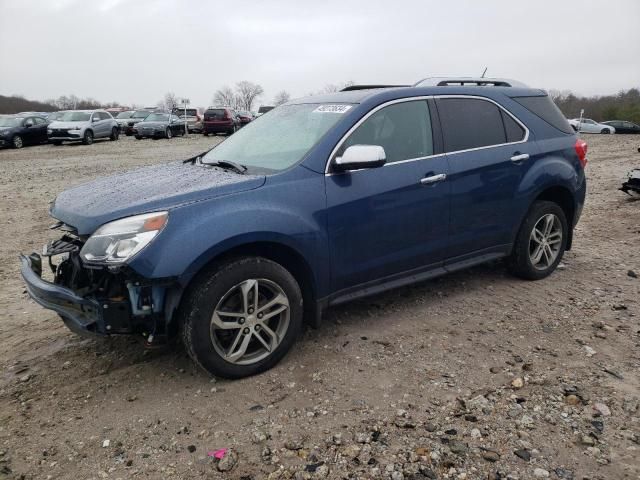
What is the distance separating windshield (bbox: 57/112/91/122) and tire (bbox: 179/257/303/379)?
2347 centimetres

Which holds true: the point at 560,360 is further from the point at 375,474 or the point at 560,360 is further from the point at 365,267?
the point at 375,474

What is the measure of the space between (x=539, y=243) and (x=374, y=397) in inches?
103

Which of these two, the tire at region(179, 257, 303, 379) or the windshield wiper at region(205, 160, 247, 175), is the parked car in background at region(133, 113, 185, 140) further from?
the tire at region(179, 257, 303, 379)

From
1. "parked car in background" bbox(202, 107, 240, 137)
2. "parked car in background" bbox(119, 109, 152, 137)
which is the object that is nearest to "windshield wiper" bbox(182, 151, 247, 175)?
"parked car in background" bbox(202, 107, 240, 137)

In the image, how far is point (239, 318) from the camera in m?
3.14

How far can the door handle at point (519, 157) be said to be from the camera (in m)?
4.36

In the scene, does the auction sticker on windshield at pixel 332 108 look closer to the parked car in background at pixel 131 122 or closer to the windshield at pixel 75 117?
the windshield at pixel 75 117

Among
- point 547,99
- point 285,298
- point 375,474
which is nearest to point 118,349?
point 285,298

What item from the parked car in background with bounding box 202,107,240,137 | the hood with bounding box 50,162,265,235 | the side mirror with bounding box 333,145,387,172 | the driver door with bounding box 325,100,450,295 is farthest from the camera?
the parked car in background with bounding box 202,107,240,137

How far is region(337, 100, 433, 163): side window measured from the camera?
3660mm

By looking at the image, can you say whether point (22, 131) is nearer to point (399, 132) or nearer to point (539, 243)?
point (399, 132)

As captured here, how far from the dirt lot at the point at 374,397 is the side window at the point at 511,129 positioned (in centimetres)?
134

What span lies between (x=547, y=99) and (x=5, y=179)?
1244 cm

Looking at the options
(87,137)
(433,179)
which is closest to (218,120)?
(87,137)
